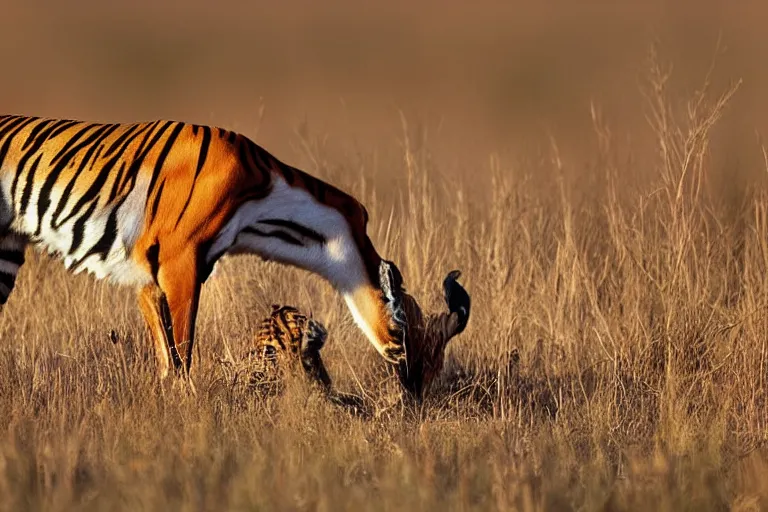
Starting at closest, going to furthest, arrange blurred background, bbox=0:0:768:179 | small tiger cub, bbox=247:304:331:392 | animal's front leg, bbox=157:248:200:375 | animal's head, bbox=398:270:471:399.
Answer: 1. animal's front leg, bbox=157:248:200:375
2. animal's head, bbox=398:270:471:399
3. small tiger cub, bbox=247:304:331:392
4. blurred background, bbox=0:0:768:179

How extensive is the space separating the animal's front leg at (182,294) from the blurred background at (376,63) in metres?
8.30

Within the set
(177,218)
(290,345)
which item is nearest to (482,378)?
(290,345)

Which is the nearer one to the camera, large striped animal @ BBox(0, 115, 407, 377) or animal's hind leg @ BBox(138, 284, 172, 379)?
large striped animal @ BBox(0, 115, 407, 377)

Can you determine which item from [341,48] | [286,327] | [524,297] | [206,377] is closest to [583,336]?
[524,297]

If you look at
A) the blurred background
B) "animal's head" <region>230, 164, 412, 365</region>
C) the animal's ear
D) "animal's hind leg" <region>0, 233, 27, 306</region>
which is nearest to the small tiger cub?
"animal's head" <region>230, 164, 412, 365</region>

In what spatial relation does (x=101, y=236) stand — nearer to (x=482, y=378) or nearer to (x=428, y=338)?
(x=428, y=338)

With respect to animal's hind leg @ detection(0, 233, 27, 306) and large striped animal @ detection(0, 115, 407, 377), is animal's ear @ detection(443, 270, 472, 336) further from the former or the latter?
animal's hind leg @ detection(0, 233, 27, 306)

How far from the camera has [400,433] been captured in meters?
7.11

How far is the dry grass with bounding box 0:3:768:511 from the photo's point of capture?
235 inches

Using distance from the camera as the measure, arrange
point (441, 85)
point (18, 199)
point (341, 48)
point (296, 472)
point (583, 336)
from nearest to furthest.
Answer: point (296, 472) < point (18, 199) < point (583, 336) < point (441, 85) < point (341, 48)

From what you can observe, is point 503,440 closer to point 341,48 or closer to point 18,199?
point 18,199

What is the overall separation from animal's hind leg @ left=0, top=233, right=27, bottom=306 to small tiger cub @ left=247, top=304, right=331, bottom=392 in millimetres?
1422

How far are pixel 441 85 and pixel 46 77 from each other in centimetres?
706

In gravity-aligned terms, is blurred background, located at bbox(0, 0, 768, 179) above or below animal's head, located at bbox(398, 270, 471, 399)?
above
